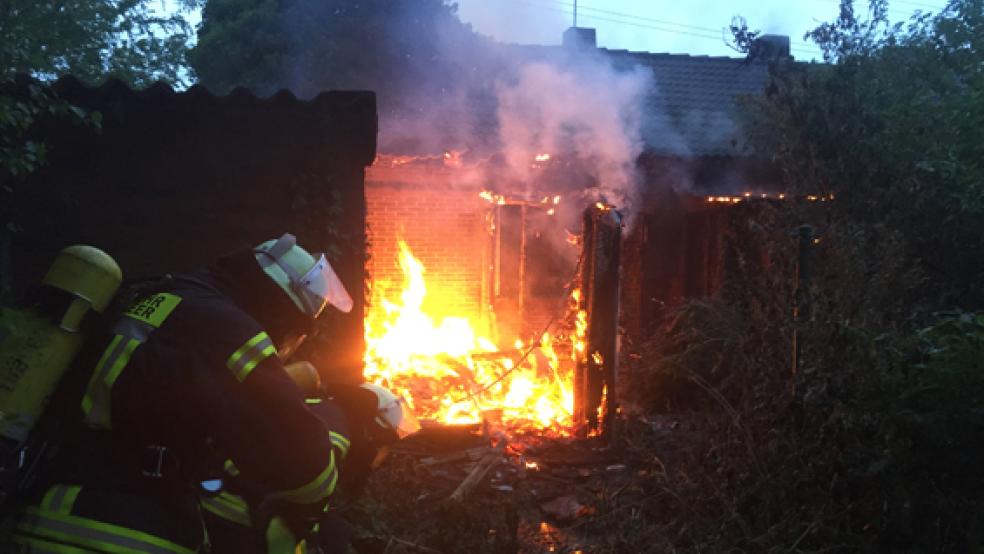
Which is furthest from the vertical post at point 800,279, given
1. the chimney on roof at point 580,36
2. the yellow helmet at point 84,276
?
the chimney on roof at point 580,36

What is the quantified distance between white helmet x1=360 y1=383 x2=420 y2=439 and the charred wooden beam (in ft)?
15.8

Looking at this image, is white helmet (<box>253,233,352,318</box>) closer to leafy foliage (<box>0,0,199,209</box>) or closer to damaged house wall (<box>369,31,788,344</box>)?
leafy foliage (<box>0,0,199,209</box>)

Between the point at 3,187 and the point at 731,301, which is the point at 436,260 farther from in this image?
the point at 3,187

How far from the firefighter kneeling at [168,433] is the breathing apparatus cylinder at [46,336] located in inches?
2.7

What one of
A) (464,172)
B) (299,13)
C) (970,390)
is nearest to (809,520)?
(970,390)

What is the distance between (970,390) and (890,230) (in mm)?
3313

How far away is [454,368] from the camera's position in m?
10.7

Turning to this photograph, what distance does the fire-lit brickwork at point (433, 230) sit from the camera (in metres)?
12.8

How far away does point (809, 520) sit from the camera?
4.32 m

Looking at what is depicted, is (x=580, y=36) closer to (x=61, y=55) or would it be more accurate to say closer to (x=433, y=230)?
(x=433, y=230)

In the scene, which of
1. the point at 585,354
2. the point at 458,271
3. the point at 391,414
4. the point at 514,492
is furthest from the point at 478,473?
the point at 458,271

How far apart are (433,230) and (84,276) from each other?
11.0m

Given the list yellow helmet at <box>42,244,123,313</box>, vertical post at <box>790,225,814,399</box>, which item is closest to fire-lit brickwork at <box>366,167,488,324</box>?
vertical post at <box>790,225,814,399</box>

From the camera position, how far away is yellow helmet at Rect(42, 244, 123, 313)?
2092 millimetres
